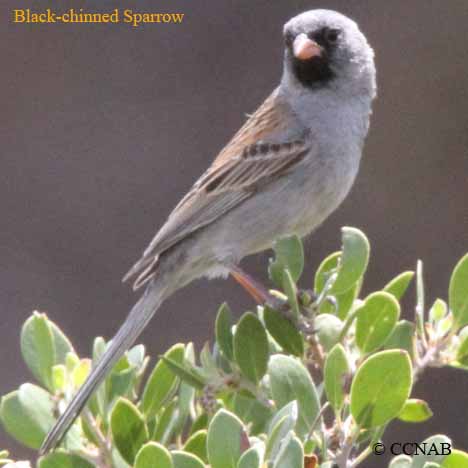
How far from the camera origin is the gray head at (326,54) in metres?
4.12

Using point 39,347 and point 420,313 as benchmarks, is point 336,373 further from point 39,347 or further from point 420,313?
point 39,347

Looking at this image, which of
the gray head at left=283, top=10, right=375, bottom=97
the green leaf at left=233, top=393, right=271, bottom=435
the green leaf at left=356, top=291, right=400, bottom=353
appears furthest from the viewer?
the gray head at left=283, top=10, right=375, bottom=97

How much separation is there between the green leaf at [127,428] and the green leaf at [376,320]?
1.62 feet

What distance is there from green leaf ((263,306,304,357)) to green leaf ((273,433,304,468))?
2.07 ft

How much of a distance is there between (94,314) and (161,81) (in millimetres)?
1324

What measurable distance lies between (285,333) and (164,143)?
12.6 ft

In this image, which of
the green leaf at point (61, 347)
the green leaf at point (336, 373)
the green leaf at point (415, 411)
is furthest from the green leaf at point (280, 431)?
the green leaf at point (61, 347)

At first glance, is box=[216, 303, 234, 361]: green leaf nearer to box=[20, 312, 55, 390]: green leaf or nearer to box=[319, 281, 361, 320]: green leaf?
box=[319, 281, 361, 320]: green leaf

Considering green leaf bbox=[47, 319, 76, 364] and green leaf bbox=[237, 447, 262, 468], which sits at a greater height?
green leaf bbox=[47, 319, 76, 364]

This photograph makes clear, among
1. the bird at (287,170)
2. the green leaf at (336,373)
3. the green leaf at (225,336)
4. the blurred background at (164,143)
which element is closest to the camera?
the green leaf at (336,373)

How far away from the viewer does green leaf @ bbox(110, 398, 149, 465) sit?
2291 mm

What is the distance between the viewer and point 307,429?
2273 mm

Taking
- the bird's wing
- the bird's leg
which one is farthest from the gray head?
the bird's leg

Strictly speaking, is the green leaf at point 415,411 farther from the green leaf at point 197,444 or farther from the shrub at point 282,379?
the green leaf at point 197,444
